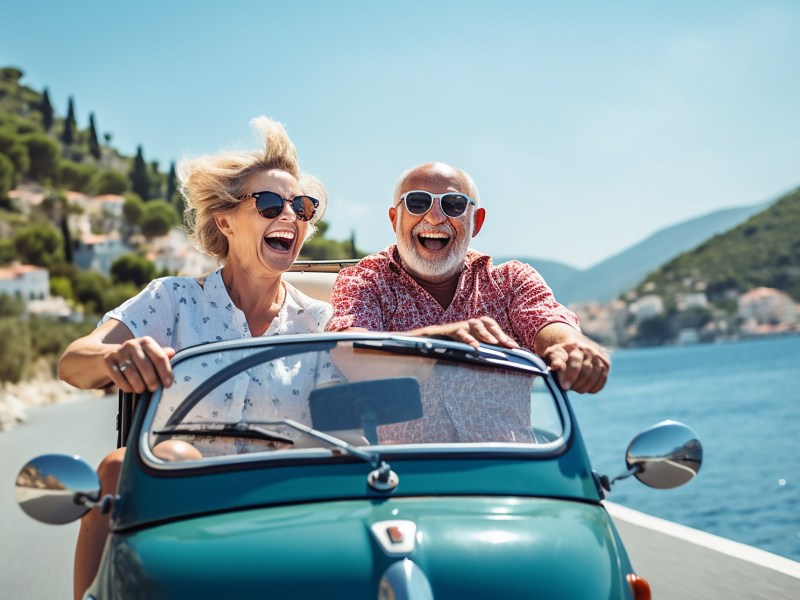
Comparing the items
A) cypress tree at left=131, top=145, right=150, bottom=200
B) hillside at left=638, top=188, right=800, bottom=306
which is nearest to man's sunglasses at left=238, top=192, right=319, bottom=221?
hillside at left=638, top=188, right=800, bottom=306

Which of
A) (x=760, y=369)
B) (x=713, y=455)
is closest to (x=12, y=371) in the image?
(x=713, y=455)

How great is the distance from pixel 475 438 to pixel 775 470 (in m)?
29.2

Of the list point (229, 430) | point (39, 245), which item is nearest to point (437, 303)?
point (229, 430)

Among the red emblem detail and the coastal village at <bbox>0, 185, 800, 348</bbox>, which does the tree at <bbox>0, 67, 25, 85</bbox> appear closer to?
the coastal village at <bbox>0, 185, 800, 348</bbox>

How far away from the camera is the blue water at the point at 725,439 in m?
21.5

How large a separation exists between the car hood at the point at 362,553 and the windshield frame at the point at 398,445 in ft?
0.48

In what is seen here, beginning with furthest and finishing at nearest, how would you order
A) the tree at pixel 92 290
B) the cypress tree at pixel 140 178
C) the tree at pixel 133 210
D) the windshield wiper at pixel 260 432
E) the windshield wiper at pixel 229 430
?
the cypress tree at pixel 140 178 < the tree at pixel 133 210 < the tree at pixel 92 290 < the windshield wiper at pixel 229 430 < the windshield wiper at pixel 260 432

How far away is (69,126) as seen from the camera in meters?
125

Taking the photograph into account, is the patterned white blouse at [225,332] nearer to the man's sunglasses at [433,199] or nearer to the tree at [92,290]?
the man's sunglasses at [433,199]

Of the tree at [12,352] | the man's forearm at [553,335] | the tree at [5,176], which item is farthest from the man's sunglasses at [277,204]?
the tree at [5,176]

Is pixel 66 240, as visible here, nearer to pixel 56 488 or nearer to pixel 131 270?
pixel 131 270

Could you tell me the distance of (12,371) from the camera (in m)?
53.7

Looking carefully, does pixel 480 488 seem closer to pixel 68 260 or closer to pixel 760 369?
pixel 760 369

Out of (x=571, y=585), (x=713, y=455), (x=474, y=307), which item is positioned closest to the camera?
(x=571, y=585)
